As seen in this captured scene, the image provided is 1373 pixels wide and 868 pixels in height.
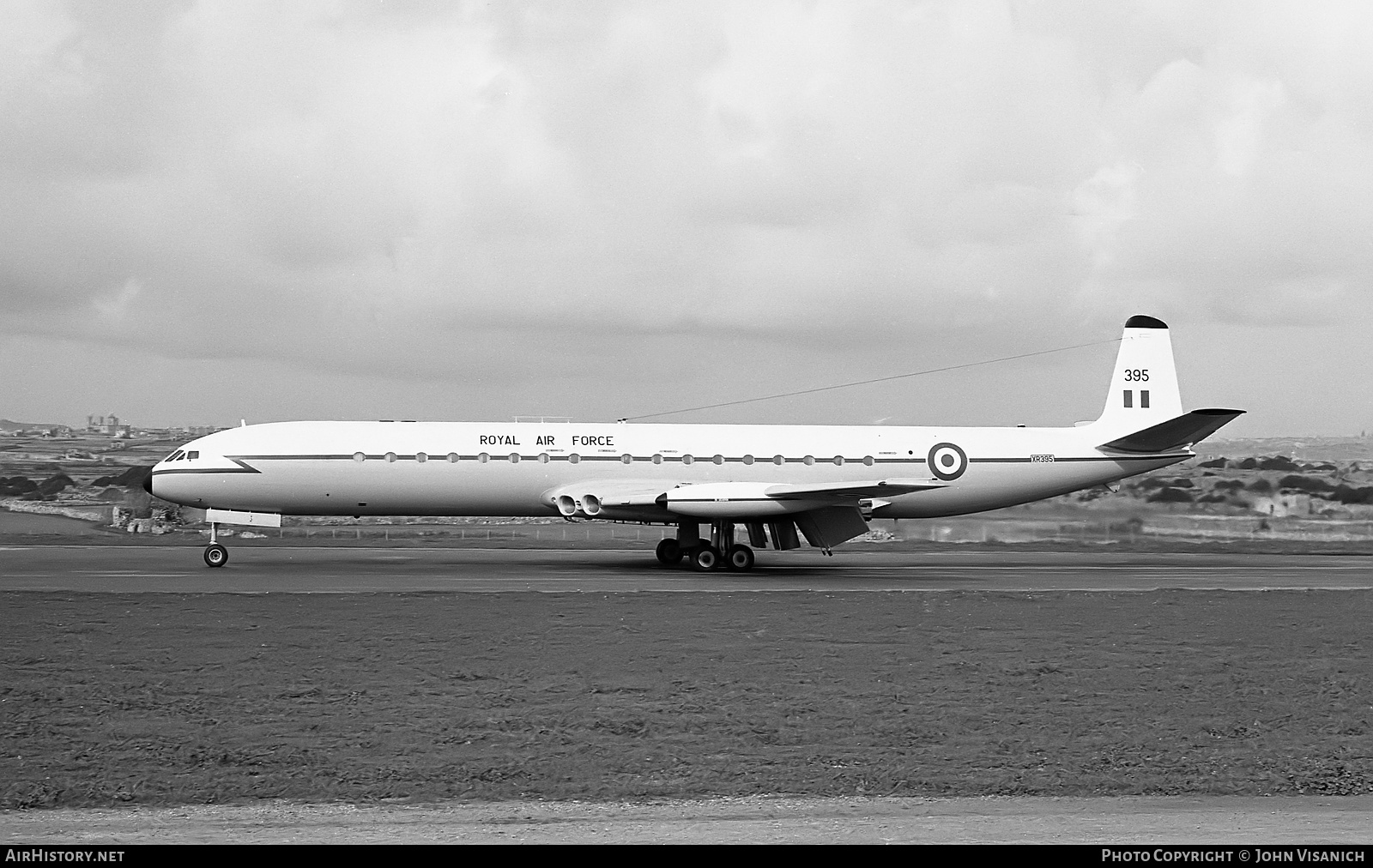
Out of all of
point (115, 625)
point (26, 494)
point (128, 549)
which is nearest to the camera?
point (115, 625)

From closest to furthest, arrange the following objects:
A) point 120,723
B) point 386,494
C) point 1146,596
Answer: point 120,723, point 1146,596, point 386,494

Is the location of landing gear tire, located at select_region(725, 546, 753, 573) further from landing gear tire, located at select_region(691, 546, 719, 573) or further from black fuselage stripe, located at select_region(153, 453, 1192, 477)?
black fuselage stripe, located at select_region(153, 453, 1192, 477)

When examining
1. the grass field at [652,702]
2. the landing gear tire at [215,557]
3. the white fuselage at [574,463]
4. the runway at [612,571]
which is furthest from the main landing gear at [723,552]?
the landing gear tire at [215,557]

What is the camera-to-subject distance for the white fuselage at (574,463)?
95.1 ft

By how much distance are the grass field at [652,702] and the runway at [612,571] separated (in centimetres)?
425

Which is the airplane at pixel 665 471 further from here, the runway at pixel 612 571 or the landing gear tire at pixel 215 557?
the runway at pixel 612 571

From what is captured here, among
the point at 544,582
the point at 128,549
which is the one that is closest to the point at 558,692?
the point at 544,582

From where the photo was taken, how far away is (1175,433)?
107 ft

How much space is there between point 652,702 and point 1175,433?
2463cm

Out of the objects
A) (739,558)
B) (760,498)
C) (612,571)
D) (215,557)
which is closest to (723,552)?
(739,558)

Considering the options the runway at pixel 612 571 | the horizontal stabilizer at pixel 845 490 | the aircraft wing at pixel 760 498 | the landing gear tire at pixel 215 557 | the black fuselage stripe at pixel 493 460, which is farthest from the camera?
the black fuselage stripe at pixel 493 460

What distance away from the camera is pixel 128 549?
1298 inches

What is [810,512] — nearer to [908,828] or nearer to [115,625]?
[115,625]
